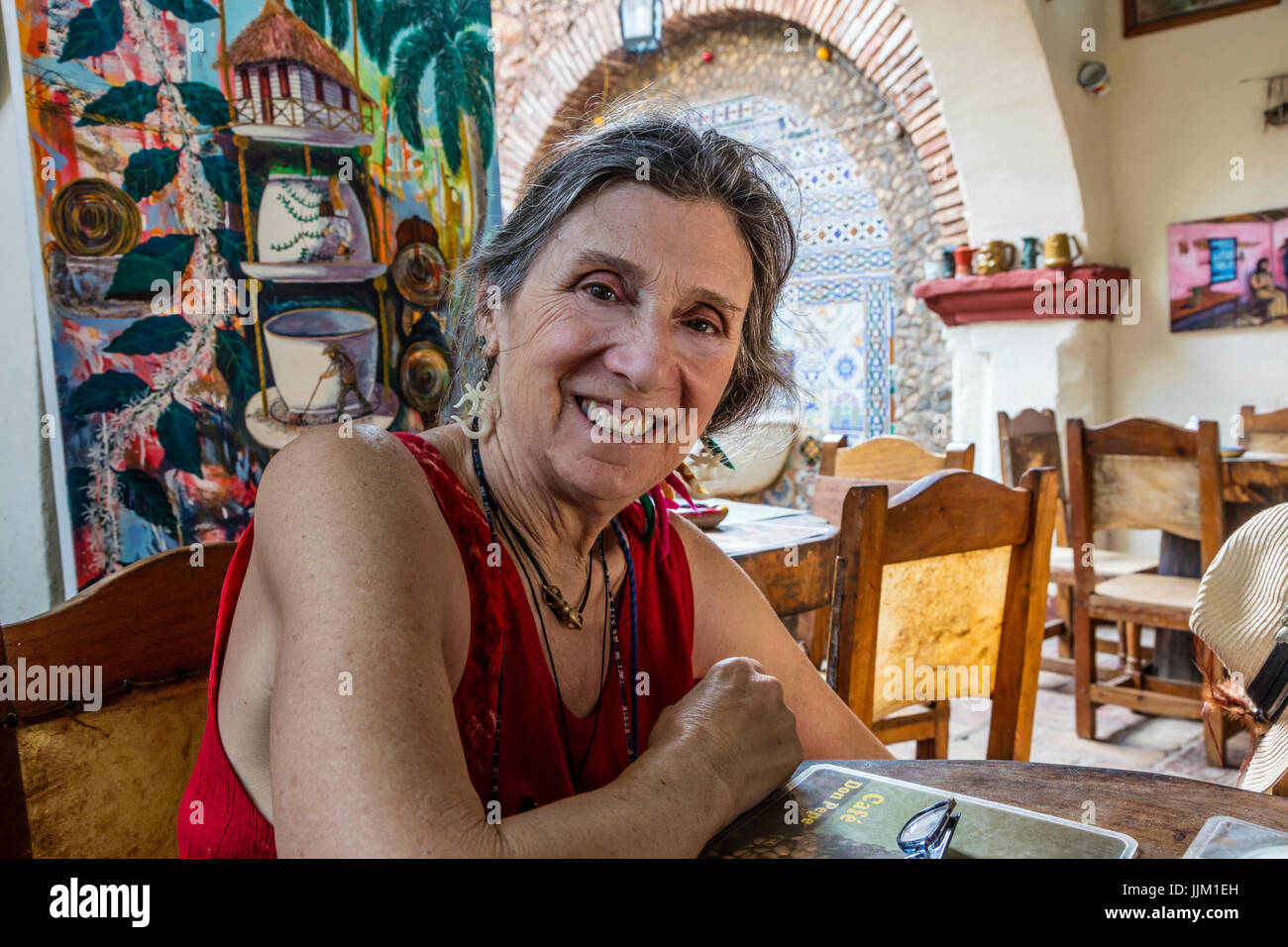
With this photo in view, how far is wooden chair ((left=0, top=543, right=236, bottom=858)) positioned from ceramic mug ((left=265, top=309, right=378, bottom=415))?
90cm

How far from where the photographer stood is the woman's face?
1150 millimetres

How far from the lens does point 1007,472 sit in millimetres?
4965

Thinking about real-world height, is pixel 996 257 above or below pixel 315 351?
above

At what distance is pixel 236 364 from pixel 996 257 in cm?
503

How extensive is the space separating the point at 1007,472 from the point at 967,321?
5.28 feet

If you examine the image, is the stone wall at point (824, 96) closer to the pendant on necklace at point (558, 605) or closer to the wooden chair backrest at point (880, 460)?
the wooden chair backrest at point (880, 460)

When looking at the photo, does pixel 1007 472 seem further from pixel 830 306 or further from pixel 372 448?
pixel 372 448

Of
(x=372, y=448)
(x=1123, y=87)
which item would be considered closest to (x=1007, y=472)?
(x=1123, y=87)

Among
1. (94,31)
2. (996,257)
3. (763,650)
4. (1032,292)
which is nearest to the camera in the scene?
(763,650)

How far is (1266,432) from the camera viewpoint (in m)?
4.98

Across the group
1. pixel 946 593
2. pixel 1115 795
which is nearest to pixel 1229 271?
pixel 946 593

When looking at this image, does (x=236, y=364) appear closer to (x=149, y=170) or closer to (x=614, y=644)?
(x=149, y=170)
